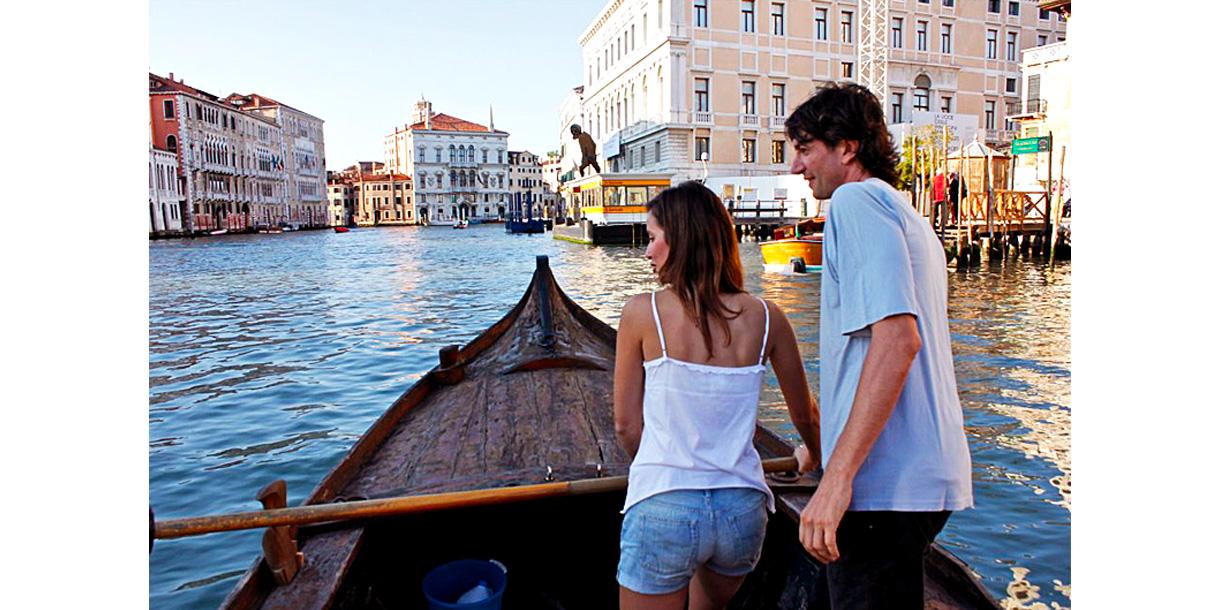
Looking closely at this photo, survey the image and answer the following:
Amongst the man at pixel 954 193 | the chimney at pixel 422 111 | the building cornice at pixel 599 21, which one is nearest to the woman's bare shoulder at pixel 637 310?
the man at pixel 954 193

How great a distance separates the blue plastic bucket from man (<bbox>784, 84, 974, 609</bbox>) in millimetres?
1260

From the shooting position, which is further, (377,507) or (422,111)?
(422,111)

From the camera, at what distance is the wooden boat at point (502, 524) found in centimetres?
224

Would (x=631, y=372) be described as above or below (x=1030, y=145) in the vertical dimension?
below

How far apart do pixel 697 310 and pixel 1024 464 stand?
15.3 feet

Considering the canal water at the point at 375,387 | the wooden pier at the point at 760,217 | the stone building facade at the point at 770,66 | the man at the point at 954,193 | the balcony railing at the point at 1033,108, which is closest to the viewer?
the canal water at the point at 375,387

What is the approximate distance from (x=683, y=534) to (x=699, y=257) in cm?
52

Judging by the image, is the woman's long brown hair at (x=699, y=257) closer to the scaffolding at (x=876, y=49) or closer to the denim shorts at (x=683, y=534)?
the denim shorts at (x=683, y=534)

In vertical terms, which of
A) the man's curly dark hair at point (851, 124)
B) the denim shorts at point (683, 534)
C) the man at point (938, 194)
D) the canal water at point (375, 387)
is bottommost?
the canal water at point (375, 387)

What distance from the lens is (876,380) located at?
1.34 m

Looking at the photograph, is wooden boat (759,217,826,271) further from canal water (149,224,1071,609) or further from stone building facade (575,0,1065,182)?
stone building facade (575,0,1065,182)

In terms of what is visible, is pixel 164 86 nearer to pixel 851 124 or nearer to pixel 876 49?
pixel 876 49

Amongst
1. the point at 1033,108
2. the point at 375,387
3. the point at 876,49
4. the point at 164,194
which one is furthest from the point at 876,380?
the point at 164,194
